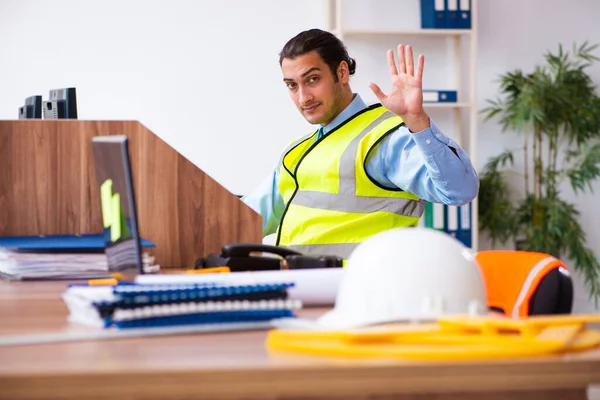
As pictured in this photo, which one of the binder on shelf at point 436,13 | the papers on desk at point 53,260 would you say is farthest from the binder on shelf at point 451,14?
the papers on desk at point 53,260

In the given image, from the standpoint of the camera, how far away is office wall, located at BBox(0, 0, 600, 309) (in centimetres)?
510

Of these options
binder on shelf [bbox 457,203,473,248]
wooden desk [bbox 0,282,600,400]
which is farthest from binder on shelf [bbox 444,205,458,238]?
wooden desk [bbox 0,282,600,400]

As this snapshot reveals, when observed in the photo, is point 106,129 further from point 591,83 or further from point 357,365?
point 591,83

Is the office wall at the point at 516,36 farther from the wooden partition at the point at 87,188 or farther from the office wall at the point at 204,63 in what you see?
the wooden partition at the point at 87,188

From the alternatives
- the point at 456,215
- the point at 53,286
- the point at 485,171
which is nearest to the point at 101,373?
the point at 53,286

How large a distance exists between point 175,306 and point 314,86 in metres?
2.24

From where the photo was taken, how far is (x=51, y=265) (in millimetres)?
1796

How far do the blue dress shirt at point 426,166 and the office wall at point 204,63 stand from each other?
220cm

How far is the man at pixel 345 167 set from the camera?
8.81 ft

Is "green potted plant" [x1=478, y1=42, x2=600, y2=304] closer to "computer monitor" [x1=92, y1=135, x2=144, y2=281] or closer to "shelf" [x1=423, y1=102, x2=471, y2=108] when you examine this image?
"shelf" [x1=423, y1=102, x2=471, y2=108]

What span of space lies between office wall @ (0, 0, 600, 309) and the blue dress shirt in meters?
2.20

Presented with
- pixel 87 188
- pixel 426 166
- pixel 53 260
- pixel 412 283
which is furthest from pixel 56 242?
pixel 426 166

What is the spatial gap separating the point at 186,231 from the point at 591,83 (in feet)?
13.5

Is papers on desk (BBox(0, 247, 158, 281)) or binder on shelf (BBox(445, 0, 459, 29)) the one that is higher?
binder on shelf (BBox(445, 0, 459, 29))
